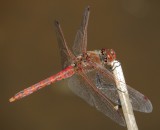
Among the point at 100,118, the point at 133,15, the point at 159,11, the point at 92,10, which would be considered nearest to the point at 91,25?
the point at 92,10

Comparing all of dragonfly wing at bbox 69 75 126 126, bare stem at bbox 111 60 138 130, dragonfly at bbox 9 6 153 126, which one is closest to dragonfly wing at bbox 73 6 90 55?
dragonfly at bbox 9 6 153 126

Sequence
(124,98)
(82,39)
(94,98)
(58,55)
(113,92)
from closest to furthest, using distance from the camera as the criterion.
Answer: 1. (124,98)
2. (113,92)
3. (94,98)
4. (82,39)
5. (58,55)

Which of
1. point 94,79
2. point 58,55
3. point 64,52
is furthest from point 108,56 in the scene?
point 58,55

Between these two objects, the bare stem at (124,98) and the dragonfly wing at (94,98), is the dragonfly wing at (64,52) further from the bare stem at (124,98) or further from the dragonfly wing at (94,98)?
the bare stem at (124,98)

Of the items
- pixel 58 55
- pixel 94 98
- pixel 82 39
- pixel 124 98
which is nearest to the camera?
pixel 124 98

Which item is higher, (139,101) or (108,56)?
(108,56)

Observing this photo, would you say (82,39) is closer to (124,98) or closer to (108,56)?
(108,56)
